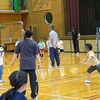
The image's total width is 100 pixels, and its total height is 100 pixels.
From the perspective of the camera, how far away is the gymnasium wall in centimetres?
2642

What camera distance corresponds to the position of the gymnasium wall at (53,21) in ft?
86.7

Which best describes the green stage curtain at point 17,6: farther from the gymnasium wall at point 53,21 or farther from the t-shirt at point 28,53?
the t-shirt at point 28,53

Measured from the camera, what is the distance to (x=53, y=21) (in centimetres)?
2719

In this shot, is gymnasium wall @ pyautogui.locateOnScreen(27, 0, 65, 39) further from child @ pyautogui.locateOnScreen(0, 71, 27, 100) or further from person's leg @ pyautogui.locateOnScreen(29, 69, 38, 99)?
child @ pyautogui.locateOnScreen(0, 71, 27, 100)

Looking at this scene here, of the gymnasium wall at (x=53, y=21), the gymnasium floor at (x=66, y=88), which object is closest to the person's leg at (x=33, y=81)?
the gymnasium floor at (x=66, y=88)

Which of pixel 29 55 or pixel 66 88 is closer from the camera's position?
pixel 29 55

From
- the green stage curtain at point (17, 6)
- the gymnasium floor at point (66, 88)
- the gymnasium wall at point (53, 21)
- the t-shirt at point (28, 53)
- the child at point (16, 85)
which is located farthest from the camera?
the green stage curtain at point (17, 6)

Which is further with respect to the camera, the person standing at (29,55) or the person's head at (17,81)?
the person standing at (29,55)

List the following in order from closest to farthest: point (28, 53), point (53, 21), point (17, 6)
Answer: point (28, 53)
point (53, 21)
point (17, 6)

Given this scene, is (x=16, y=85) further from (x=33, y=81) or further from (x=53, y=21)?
(x=53, y=21)

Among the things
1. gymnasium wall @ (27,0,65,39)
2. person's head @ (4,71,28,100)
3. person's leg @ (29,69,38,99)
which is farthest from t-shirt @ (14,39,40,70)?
gymnasium wall @ (27,0,65,39)

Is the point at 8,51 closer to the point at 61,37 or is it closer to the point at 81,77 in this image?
the point at 61,37

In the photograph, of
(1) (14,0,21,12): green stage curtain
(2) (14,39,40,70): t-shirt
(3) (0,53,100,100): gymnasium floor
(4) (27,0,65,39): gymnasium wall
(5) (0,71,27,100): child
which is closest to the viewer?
(5) (0,71,27,100): child

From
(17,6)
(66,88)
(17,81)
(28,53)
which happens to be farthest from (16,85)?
A: (17,6)
